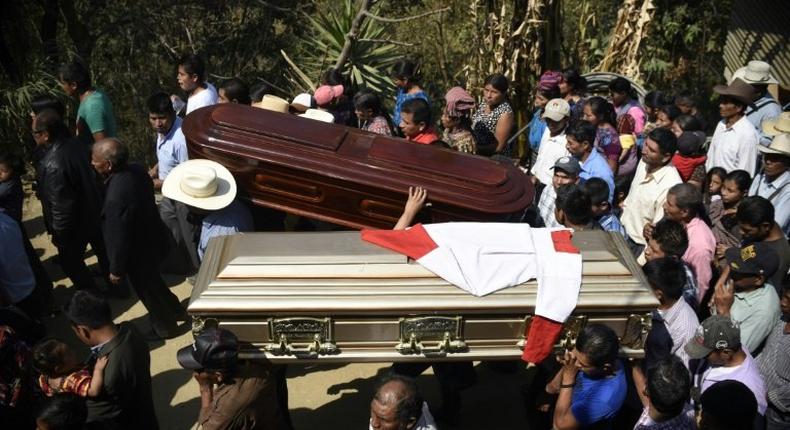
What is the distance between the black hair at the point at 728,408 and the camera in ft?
9.07

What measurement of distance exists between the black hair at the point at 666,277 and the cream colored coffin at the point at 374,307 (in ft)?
0.23

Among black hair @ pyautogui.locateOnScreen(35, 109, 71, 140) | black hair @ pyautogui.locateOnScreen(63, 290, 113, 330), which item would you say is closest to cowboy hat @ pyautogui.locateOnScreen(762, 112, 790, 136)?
black hair @ pyautogui.locateOnScreen(63, 290, 113, 330)

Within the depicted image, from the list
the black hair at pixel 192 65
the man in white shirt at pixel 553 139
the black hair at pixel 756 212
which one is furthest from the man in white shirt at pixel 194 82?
the black hair at pixel 756 212

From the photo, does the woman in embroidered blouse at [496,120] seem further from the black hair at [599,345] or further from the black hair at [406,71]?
the black hair at [599,345]

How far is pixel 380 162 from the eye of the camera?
4141mm

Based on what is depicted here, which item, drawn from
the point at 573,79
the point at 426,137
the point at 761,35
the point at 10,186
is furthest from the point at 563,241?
the point at 761,35

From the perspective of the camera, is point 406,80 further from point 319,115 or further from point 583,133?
point 583,133

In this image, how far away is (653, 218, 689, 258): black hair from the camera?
364cm

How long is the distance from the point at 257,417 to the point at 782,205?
3.58 metres

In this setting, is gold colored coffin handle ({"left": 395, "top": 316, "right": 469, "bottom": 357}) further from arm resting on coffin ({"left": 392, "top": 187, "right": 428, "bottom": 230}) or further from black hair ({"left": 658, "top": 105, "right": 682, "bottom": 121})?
black hair ({"left": 658, "top": 105, "right": 682, "bottom": 121})

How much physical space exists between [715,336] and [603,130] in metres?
2.77

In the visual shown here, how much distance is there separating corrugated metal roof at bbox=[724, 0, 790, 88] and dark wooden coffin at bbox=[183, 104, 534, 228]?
20.4ft

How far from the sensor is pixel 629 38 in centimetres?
798

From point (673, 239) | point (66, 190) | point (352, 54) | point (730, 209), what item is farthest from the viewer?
point (352, 54)
